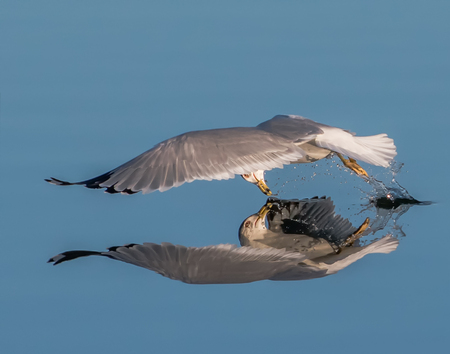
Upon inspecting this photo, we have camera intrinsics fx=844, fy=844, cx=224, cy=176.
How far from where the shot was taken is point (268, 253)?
14.3 ft

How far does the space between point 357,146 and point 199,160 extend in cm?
96

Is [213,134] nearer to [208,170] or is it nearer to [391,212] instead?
[208,170]

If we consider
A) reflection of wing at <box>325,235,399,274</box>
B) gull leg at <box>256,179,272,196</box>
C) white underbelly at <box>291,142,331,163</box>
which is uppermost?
white underbelly at <box>291,142,331,163</box>

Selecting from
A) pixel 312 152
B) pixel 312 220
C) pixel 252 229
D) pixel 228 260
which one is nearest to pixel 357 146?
pixel 312 152

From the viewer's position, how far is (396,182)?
5199 millimetres

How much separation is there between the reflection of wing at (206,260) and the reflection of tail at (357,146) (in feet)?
2.56

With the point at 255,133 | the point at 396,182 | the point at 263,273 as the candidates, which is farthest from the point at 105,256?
the point at 396,182

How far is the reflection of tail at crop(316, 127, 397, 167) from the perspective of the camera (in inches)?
189

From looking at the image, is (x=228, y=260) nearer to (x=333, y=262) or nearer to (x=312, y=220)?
(x=333, y=262)

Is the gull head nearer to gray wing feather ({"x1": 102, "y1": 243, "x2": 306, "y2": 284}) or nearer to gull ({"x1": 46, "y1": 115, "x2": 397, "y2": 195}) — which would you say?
gray wing feather ({"x1": 102, "y1": 243, "x2": 306, "y2": 284})

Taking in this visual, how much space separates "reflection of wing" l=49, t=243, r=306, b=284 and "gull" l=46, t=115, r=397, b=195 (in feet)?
1.20

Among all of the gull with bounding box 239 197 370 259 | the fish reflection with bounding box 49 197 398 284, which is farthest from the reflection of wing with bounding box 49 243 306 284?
the gull with bounding box 239 197 370 259

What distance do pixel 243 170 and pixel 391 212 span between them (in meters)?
0.94

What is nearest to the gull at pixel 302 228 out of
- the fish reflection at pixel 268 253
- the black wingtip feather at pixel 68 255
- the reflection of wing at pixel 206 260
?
the fish reflection at pixel 268 253
